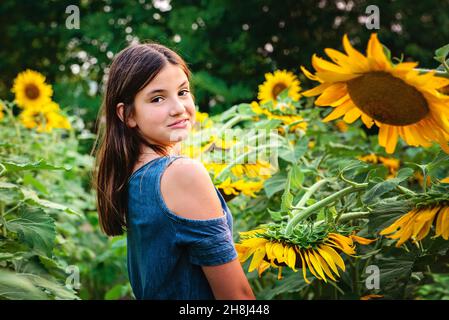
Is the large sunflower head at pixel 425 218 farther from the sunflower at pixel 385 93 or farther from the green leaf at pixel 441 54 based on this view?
the green leaf at pixel 441 54

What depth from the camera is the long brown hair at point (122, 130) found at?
114cm

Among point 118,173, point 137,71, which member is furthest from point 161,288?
point 137,71

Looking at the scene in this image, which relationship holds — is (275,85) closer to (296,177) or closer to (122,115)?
(296,177)

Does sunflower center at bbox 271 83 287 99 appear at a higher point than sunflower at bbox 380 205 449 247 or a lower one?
higher

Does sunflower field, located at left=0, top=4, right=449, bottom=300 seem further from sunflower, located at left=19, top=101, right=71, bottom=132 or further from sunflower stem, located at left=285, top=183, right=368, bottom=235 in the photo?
sunflower, located at left=19, top=101, right=71, bottom=132

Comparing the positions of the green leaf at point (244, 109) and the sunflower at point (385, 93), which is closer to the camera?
the sunflower at point (385, 93)

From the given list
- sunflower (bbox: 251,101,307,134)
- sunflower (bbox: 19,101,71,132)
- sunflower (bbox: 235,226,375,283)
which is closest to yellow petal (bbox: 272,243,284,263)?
sunflower (bbox: 235,226,375,283)

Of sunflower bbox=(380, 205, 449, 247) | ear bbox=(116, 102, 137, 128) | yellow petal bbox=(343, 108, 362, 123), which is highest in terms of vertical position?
ear bbox=(116, 102, 137, 128)

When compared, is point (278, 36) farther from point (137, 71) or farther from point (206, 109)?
point (137, 71)

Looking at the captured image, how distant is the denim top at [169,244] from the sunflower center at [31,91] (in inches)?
97.8

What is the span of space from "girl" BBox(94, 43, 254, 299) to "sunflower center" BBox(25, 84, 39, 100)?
7.49 ft

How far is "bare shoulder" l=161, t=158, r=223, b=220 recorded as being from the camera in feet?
3.27

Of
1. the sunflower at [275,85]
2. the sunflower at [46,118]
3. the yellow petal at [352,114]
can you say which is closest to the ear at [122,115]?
the yellow petal at [352,114]

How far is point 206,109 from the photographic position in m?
4.57
